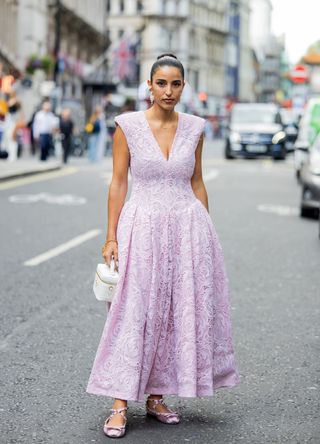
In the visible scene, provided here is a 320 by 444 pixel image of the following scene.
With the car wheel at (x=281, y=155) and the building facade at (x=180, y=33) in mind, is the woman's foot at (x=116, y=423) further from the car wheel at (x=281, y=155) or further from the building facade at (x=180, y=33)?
the building facade at (x=180, y=33)

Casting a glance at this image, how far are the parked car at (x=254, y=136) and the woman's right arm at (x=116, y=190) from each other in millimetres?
31951

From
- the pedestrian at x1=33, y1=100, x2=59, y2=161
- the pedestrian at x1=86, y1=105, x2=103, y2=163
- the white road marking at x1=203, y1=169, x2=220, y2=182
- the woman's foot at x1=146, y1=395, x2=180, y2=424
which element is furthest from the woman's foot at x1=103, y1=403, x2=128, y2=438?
the pedestrian at x1=86, y1=105, x2=103, y2=163

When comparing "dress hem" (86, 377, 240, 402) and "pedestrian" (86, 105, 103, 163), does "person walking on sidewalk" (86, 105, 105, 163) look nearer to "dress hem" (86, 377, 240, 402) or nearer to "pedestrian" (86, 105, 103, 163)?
"pedestrian" (86, 105, 103, 163)

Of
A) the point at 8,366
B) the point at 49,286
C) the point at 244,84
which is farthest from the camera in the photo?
the point at 244,84

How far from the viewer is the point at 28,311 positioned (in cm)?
777

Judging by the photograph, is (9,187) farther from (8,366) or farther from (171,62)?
(171,62)

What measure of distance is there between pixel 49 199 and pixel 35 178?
6.08 m

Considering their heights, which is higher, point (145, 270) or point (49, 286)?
point (145, 270)

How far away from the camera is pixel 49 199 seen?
59.8 ft

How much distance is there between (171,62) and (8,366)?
215cm

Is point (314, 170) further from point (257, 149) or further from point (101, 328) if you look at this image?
point (257, 149)

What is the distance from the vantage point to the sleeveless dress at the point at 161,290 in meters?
4.62

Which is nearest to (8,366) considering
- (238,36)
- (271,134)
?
(271,134)

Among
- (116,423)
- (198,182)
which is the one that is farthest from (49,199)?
(116,423)
